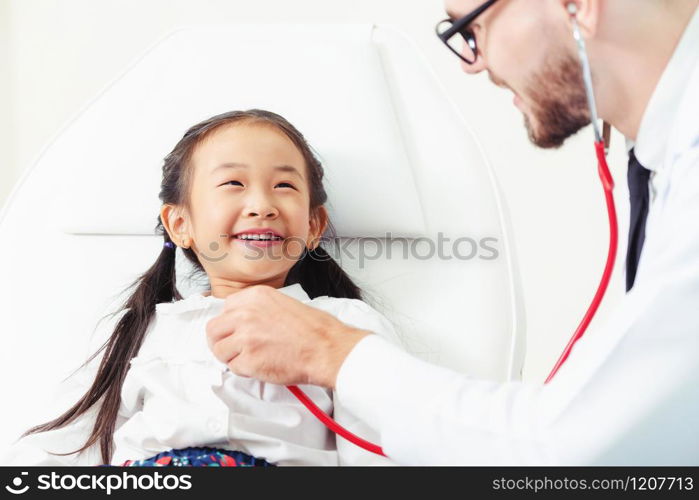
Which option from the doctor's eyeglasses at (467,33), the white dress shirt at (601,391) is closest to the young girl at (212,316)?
the white dress shirt at (601,391)

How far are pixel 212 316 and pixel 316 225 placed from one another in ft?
0.79

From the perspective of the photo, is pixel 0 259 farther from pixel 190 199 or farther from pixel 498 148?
pixel 498 148

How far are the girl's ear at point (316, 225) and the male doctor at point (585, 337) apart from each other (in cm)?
35

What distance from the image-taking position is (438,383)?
891 millimetres

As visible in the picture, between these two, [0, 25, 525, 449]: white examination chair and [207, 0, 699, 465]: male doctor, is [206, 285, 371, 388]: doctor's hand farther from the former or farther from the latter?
[0, 25, 525, 449]: white examination chair

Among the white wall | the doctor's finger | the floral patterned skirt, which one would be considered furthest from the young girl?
the white wall

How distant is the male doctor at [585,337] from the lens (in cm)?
79

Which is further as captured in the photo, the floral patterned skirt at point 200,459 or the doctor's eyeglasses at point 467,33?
the floral patterned skirt at point 200,459

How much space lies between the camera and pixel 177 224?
1421mm

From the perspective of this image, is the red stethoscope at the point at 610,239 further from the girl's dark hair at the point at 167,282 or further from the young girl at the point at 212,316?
the girl's dark hair at the point at 167,282

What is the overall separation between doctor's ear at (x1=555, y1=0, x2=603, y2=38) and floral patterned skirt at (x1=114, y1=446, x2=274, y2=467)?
2.25 ft

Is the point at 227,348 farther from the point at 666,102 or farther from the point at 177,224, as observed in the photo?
the point at 666,102

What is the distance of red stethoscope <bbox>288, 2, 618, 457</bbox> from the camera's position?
96 centimetres

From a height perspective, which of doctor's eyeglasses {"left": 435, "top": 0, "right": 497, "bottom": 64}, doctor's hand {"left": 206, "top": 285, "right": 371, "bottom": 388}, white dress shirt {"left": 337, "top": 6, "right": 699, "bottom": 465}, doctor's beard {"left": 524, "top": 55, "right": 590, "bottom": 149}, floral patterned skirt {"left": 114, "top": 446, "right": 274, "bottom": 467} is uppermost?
doctor's eyeglasses {"left": 435, "top": 0, "right": 497, "bottom": 64}
